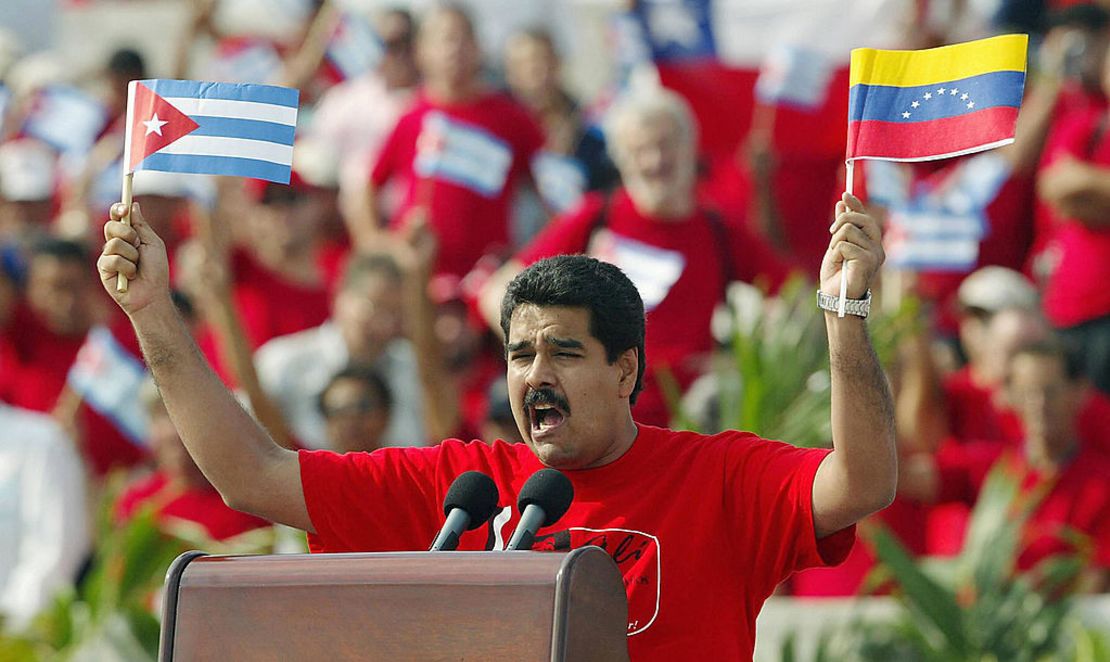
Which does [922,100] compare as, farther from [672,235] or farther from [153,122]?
[672,235]

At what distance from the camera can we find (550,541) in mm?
3846

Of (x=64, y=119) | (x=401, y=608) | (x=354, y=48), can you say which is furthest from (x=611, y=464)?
(x=64, y=119)

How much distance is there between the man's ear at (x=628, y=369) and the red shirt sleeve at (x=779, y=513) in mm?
258

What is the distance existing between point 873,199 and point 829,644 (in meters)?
2.36

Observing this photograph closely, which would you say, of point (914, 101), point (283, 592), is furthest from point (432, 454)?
point (914, 101)

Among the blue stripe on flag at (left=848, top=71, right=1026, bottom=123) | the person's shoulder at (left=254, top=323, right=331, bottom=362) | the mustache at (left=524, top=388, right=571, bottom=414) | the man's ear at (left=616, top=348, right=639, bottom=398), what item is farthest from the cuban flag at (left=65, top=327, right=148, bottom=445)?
the blue stripe on flag at (left=848, top=71, right=1026, bottom=123)

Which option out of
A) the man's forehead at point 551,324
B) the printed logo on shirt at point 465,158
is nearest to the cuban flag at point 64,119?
the printed logo on shirt at point 465,158

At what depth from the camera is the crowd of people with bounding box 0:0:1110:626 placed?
306 inches

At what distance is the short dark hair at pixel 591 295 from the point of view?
4051 mm

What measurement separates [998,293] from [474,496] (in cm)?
484

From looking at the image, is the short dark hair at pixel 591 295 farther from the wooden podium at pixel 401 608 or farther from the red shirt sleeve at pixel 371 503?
the wooden podium at pixel 401 608

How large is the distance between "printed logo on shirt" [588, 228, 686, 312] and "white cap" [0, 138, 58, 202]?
4273 millimetres

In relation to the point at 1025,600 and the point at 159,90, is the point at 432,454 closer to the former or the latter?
the point at 159,90

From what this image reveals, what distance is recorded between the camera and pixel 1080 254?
340 inches
